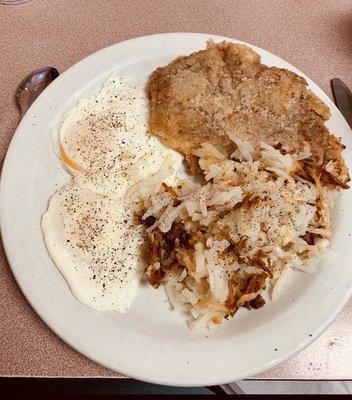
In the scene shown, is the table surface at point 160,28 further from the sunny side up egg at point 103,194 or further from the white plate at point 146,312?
the sunny side up egg at point 103,194

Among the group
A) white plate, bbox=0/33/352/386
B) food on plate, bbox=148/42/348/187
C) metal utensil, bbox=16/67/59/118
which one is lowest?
white plate, bbox=0/33/352/386

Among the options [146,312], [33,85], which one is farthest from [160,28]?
[146,312]

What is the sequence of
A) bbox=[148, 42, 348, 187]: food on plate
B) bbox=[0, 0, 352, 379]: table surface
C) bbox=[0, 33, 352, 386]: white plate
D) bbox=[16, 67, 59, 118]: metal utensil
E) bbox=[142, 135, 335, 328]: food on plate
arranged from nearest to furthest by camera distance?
1. bbox=[0, 33, 352, 386]: white plate
2. bbox=[142, 135, 335, 328]: food on plate
3. bbox=[148, 42, 348, 187]: food on plate
4. bbox=[16, 67, 59, 118]: metal utensil
5. bbox=[0, 0, 352, 379]: table surface

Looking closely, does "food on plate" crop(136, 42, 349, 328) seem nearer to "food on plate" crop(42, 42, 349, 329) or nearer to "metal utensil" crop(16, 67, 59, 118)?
"food on plate" crop(42, 42, 349, 329)

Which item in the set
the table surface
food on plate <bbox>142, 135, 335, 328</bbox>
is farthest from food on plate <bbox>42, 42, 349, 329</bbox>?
the table surface

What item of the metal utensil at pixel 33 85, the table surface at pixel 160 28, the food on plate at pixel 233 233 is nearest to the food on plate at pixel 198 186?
the food on plate at pixel 233 233
